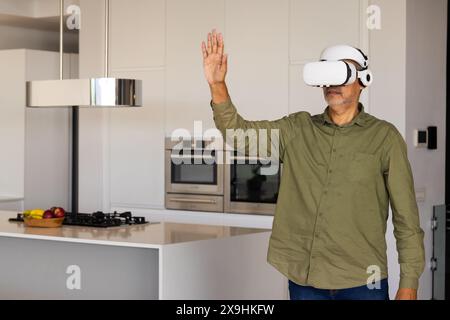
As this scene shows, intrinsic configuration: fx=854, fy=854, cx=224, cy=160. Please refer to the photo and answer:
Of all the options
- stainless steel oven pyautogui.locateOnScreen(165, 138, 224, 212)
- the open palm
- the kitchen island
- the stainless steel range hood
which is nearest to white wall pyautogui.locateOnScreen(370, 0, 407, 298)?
the kitchen island

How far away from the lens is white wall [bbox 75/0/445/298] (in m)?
5.00

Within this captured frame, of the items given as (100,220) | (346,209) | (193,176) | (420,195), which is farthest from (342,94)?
(193,176)

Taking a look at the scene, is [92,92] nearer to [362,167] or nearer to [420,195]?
[420,195]

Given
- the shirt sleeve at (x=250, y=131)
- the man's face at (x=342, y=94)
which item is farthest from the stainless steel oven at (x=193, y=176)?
the man's face at (x=342, y=94)

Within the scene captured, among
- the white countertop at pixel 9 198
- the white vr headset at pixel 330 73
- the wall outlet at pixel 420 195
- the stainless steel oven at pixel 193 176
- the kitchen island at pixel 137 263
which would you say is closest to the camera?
the white vr headset at pixel 330 73

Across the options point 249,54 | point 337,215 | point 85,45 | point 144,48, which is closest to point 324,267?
point 337,215

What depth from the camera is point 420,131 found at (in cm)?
515

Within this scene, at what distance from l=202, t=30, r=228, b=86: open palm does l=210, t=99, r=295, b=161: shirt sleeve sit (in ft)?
0.25

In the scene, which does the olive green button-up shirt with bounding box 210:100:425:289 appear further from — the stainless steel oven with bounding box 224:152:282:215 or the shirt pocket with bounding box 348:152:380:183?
the stainless steel oven with bounding box 224:152:282:215

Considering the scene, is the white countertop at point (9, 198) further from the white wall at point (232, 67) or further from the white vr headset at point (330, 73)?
the white vr headset at point (330, 73)

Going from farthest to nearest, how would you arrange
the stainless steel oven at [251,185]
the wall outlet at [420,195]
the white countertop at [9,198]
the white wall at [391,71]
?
the white countertop at [9,198], the stainless steel oven at [251,185], the wall outlet at [420,195], the white wall at [391,71]

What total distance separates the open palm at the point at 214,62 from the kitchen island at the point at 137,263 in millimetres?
1350

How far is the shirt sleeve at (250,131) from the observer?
2.54m

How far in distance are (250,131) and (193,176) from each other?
332 cm
